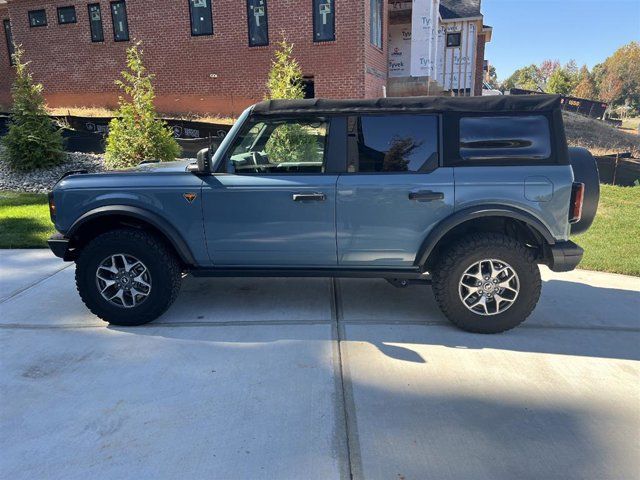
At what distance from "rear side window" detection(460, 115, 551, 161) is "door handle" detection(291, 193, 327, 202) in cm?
113

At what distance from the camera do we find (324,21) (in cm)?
1452

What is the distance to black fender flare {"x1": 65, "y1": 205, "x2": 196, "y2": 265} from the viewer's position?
394cm

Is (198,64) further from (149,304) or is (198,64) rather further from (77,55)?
(149,304)

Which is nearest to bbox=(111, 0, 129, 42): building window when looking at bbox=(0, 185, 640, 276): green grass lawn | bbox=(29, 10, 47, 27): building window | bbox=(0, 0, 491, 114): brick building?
bbox=(0, 0, 491, 114): brick building

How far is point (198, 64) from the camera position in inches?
618

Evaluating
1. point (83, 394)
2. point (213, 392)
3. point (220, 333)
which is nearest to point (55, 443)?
point (83, 394)

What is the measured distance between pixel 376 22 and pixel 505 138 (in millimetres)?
14223

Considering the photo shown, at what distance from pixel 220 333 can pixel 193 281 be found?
147 cm

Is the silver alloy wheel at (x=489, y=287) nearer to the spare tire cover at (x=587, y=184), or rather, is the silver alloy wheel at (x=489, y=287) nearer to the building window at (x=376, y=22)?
the spare tire cover at (x=587, y=184)

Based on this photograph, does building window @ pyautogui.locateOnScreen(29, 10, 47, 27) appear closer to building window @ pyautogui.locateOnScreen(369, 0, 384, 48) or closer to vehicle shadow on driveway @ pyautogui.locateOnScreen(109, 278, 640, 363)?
building window @ pyautogui.locateOnScreen(369, 0, 384, 48)

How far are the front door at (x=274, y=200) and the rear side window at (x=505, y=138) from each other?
1095mm

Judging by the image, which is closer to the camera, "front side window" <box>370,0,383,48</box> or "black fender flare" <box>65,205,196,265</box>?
"black fender flare" <box>65,205,196,265</box>

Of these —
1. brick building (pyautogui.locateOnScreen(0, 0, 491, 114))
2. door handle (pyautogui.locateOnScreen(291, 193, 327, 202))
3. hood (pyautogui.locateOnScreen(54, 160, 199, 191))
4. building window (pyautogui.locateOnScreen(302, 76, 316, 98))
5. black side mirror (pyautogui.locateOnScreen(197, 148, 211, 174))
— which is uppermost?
brick building (pyautogui.locateOnScreen(0, 0, 491, 114))

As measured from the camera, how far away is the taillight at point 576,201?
368 cm
